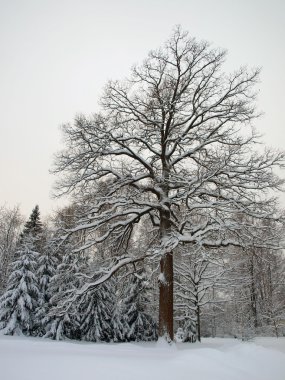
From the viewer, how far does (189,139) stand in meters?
12.8

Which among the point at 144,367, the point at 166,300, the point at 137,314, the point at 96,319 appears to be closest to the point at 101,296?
the point at 96,319

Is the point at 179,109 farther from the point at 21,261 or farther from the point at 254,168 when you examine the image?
the point at 21,261

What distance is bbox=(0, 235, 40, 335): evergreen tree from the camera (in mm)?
19016

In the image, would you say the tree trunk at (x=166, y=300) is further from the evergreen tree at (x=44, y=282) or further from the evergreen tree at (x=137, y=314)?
the evergreen tree at (x=137, y=314)

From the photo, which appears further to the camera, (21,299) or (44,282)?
(44,282)

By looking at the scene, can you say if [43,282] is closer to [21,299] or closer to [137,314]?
[21,299]

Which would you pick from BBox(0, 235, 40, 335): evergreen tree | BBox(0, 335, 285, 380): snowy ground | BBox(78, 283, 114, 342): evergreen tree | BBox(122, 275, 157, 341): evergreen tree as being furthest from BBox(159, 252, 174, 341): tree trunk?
BBox(0, 235, 40, 335): evergreen tree

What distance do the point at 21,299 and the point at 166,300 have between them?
11525 mm

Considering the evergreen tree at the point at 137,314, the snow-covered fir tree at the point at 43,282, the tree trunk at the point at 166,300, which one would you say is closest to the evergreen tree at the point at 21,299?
the snow-covered fir tree at the point at 43,282

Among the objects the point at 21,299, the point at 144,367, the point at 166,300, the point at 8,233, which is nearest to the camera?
the point at 144,367

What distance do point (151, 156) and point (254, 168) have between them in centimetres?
400

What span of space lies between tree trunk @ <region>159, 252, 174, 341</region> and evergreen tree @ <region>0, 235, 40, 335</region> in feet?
36.7

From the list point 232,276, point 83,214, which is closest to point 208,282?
point 232,276

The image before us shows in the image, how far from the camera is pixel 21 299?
19.1 meters
